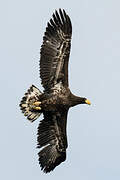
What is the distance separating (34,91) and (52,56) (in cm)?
108

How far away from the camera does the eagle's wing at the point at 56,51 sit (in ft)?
178

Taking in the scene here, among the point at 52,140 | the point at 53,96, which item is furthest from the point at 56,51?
the point at 52,140

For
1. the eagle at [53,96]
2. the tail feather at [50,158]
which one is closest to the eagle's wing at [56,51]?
the eagle at [53,96]

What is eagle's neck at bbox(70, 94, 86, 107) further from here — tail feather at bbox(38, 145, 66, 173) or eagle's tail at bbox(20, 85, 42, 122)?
tail feather at bbox(38, 145, 66, 173)

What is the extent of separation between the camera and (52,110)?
54.3 m

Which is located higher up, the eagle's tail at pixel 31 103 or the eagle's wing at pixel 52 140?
the eagle's tail at pixel 31 103

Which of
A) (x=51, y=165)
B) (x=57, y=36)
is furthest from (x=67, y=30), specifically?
(x=51, y=165)

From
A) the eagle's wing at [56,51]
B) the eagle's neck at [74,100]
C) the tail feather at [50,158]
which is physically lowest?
the tail feather at [50,158]

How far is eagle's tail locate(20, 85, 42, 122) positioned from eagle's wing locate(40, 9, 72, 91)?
0.43 metres

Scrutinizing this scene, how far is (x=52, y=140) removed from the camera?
55188mm

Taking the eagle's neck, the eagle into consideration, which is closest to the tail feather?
the eagle

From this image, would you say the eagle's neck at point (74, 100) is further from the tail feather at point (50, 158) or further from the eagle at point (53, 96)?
the tail feather at point (50, 158)

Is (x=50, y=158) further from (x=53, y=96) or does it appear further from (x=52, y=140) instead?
Answer: (x=53, y=96)

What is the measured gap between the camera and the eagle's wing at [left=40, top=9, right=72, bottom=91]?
5438cm
